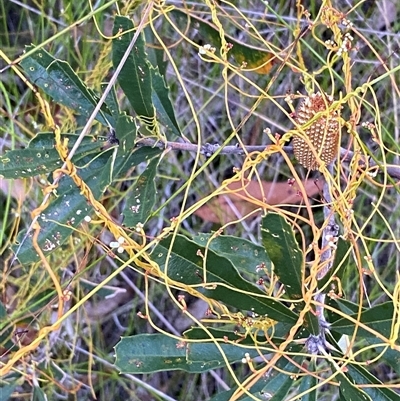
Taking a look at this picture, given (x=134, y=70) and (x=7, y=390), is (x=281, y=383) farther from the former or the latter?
(x=7, y=390)

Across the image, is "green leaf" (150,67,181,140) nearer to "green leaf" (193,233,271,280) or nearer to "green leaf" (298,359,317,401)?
"green leaf" (193,233,271,280)

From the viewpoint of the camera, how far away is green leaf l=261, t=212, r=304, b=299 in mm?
604

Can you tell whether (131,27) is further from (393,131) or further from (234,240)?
(393,131)

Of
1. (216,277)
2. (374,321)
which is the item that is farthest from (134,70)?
(374,321)

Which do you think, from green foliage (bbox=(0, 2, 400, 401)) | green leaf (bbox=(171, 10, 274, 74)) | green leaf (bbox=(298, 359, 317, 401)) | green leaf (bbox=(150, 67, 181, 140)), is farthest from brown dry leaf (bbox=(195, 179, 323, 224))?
green leaf (bbox=(298, 359, 317, 401))

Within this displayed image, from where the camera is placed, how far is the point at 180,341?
Answer: 691 millimetres

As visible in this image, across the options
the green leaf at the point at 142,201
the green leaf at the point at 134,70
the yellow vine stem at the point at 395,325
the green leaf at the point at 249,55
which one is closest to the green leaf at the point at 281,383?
the yellow vine stem at the point at 395,325

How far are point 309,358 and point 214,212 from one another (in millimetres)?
484

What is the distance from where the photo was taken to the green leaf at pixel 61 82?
0.74m

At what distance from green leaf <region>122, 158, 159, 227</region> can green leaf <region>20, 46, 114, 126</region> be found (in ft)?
0.28

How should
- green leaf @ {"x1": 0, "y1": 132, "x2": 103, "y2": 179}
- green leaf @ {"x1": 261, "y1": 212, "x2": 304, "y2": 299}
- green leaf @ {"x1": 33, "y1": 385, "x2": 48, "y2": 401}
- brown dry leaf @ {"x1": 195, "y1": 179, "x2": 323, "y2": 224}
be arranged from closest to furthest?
green leaf @ {"x1": 261, "y1": 212, "x2": 304, "y2": 299}
green leaf @ {"x1": 0, "y1": 132, "x2": 103, "y2": 179}
green leaf @ {"x1": 33, "y1": 385, "x2": 48, "y2": 401}
brown dry leaf @ {"x1": 195, "y1": 179, "x2": 323, "y2": 224}

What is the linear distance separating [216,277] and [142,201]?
0.51ft

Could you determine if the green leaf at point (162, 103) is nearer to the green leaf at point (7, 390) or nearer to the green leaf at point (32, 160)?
the green leaf at point (32, 160)

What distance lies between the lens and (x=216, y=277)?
0.67m
